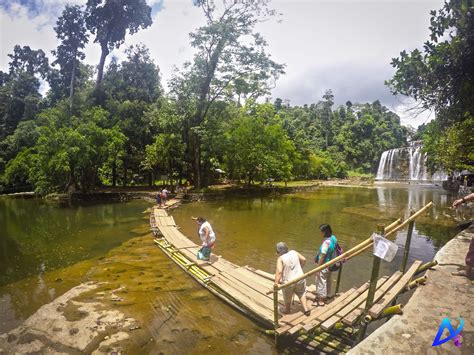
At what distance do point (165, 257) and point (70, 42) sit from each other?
139 feet

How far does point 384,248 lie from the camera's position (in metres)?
4.32

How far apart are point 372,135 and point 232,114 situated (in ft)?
171

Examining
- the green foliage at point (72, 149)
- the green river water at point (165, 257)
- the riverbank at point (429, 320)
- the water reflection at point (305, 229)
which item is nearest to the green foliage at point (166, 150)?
the green foliage at point (72, 149)

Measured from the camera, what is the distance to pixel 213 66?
2842 cm

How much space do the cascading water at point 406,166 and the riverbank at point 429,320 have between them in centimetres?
5096

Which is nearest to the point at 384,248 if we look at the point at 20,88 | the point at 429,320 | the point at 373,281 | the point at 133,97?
the point at 373,281

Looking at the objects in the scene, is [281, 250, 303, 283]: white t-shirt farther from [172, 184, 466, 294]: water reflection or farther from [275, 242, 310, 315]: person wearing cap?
[172, 184, 466, 294]: water reflection

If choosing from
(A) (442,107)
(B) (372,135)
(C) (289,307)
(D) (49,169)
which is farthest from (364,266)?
(B) (372,135)

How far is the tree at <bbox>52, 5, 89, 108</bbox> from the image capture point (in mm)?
38750

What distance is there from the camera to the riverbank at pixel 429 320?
147 inches

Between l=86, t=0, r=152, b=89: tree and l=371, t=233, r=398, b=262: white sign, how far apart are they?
40066 millimetres

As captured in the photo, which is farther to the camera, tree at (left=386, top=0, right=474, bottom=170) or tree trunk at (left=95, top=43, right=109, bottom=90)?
tree trunk at (left=95, top=43, right=109, bottom=90)

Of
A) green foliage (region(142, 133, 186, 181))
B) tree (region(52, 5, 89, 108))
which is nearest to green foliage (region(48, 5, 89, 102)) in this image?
tree (region(52, 5, 89, 108))

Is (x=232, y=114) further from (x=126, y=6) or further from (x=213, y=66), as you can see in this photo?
(x=126, y=6)
